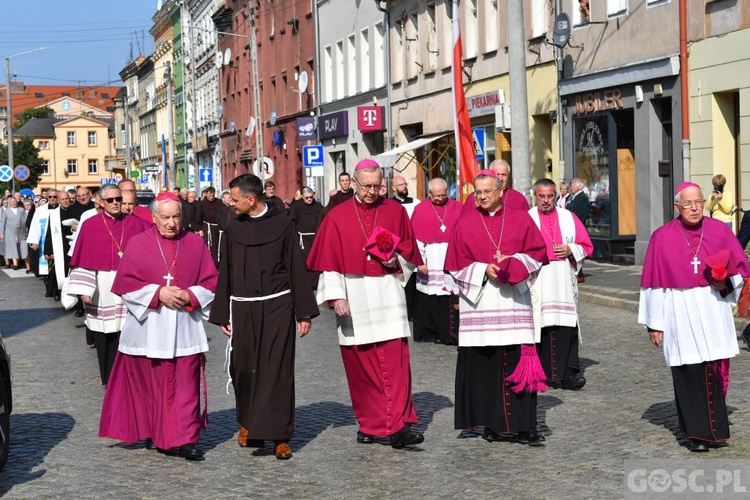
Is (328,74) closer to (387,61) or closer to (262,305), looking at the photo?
(387,61)

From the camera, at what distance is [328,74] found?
50500 millimetres

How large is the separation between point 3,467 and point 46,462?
318 millimetres

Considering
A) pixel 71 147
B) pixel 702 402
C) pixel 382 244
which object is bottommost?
pixel 702 402

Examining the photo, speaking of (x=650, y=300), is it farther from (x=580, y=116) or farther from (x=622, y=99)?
(x=580, y=116)

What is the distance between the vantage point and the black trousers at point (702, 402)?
8984mm

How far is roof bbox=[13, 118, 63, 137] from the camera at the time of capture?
157000 mm

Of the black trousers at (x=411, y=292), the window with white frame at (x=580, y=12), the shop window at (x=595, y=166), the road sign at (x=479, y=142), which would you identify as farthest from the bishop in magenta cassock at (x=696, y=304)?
the window with white frame at (x=580, y=12)

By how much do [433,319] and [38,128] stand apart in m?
148

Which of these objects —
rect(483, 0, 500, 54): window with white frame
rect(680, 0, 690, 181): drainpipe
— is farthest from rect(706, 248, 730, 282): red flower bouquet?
rect(483, 0, 500, 54): window with white frame

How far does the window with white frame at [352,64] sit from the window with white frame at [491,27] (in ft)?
46.2

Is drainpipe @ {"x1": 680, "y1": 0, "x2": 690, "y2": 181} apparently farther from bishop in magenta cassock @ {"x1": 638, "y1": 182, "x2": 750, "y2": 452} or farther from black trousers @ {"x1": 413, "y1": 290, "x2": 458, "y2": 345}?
bishop in magenta cassock @ {"x1": 638, "y1": 182, "x2": 750, "y2": 452}

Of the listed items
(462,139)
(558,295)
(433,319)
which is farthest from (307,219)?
(558,295)

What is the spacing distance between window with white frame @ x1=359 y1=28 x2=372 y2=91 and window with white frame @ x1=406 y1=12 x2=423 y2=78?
521 cm

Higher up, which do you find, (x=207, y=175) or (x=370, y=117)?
(x=370, y=117)
